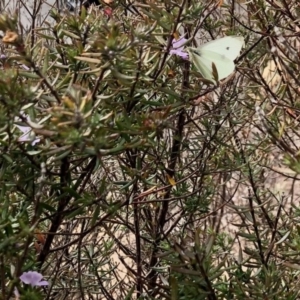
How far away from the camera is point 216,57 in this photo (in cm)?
100

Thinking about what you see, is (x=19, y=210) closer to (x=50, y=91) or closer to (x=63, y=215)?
(x=63, y=215)

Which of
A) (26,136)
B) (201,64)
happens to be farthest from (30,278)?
(201,64)

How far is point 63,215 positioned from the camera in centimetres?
91

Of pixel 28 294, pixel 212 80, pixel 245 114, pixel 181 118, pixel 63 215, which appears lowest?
pixel 28 294

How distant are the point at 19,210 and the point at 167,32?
0.42 metres

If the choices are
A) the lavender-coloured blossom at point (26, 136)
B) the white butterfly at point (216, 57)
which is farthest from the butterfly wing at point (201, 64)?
the lavender-coloured blossom at point (26, 136)

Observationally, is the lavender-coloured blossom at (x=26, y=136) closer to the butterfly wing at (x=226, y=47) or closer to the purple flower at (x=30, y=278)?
the purple flower at (x=30, y=278)

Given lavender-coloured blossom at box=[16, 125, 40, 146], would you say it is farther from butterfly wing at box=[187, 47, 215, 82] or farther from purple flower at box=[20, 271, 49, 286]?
butterfly wing at box=[187, 47, 215, 82]

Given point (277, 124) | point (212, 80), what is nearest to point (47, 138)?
point (212, 80)

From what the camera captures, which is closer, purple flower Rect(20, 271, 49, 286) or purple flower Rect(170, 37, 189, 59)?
purple flower Rect(20, 271, 49, 286)

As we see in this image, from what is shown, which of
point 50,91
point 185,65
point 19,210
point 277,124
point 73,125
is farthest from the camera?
point 277,124

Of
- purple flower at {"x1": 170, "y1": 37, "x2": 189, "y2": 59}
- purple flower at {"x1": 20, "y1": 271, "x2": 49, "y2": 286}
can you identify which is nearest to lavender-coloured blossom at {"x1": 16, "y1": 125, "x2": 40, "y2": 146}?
purple flower at {"x1": 20, "y1": 271, "x2": 49, "y2": 286}

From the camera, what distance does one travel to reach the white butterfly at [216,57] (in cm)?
99

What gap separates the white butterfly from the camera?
3.25ft
